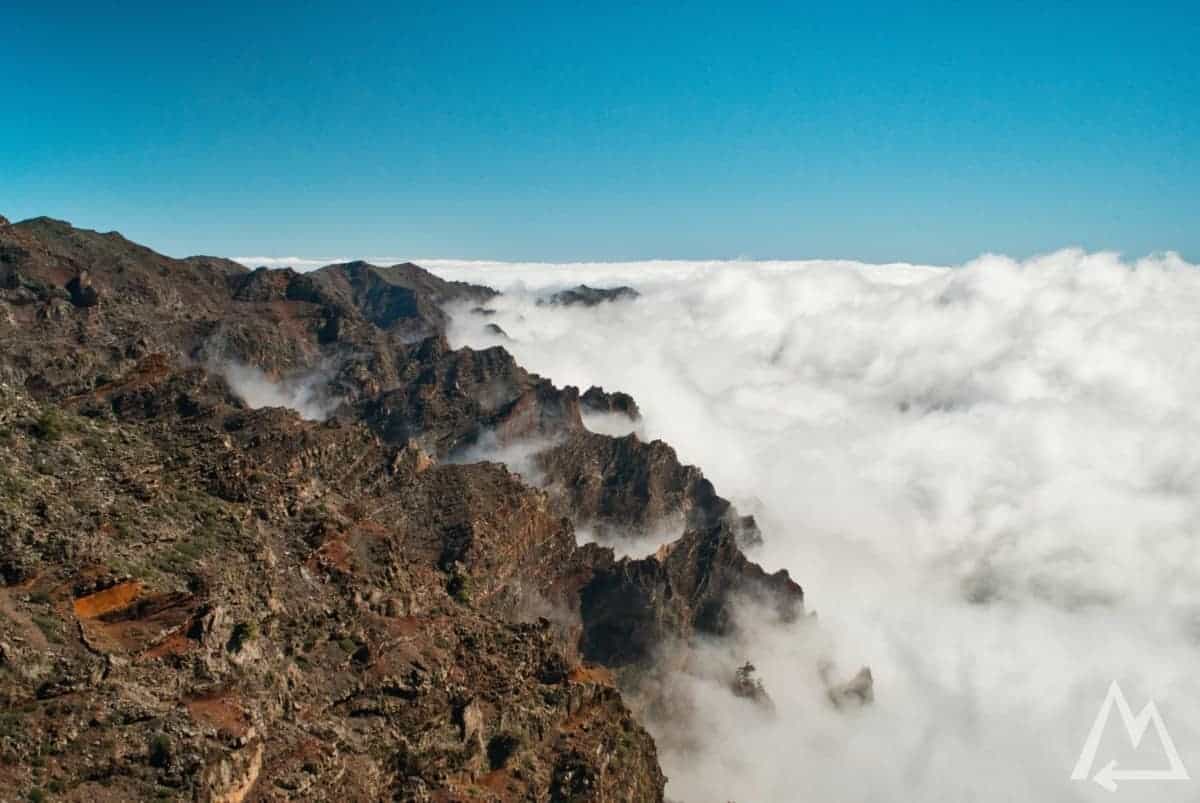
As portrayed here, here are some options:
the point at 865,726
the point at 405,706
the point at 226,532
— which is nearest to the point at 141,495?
the point at 226,532

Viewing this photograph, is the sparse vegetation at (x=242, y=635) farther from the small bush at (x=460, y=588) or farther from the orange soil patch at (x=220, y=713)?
the small bush at (x=460, y=588)

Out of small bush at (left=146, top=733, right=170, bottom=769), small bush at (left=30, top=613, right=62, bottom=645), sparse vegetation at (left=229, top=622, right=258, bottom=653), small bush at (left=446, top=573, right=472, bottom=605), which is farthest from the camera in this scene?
small bush at (left=446, top=573, right=472, bottom=605)

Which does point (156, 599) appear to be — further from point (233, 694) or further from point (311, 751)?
point (311, 751)

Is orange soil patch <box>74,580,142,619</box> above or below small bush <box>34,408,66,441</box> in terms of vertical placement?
below

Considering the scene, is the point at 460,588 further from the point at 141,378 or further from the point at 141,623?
the point at 141,623

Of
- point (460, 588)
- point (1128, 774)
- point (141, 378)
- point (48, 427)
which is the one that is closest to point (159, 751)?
point (48, 427)

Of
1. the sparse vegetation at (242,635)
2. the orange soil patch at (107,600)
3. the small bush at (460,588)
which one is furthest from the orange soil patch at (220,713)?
the small bush at (460,588)

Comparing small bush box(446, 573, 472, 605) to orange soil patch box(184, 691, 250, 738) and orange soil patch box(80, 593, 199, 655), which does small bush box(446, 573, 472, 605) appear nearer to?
orange soil patch box(80, 593, 199, 655)

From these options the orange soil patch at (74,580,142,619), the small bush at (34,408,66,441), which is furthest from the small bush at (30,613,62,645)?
the small bush at (34,408,66,441)
